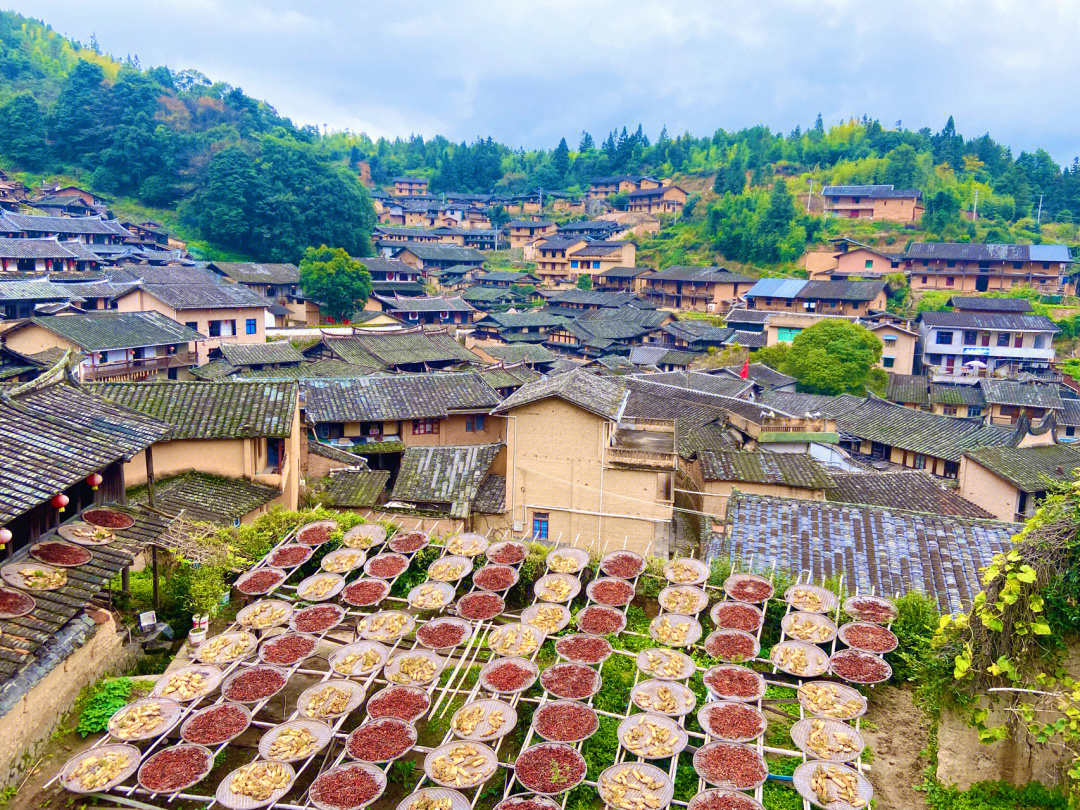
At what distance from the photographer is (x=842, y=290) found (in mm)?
60000

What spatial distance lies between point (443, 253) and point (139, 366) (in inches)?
1946

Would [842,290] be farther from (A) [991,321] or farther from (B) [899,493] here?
(B) [899,493]

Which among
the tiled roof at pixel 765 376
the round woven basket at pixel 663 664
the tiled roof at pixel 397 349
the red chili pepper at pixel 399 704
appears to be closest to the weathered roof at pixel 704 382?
the tiled roof at pixel 765 376

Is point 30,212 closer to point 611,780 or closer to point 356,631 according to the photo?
point 356,631

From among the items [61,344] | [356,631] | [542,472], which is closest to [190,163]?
[61,344]

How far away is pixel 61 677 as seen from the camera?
390 inches

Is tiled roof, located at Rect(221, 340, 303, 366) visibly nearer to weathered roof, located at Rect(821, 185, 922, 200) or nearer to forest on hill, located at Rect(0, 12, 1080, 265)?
forest on hill, located at Rect(0, 12, 1080, 265)

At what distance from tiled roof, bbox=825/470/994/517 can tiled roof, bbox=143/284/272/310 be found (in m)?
36.5

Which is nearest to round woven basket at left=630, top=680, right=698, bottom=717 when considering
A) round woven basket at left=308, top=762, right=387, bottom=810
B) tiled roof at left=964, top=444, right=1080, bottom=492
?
round woven basket at left=308, top=762, right=387, bottom=810

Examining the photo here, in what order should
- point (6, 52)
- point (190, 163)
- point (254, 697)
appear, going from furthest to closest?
point (6, 52), point (190, 163), point (254, 697)

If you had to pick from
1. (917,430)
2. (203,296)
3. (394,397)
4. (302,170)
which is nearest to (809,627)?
(394,397)

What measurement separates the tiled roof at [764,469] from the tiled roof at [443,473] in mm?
6680

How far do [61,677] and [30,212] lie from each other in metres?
72.2

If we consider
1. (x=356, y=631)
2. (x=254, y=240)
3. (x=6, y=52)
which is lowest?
(x=356, y=631)
